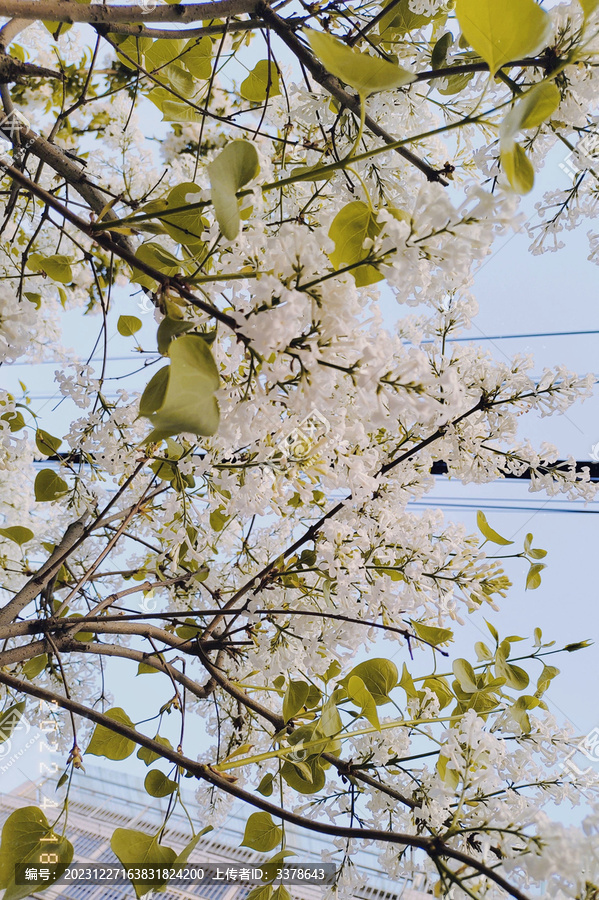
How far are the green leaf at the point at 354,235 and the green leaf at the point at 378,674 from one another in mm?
257

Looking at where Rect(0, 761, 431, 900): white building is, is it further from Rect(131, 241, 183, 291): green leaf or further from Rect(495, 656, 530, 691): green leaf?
Rect(131, 241, 183, 291): green leaf

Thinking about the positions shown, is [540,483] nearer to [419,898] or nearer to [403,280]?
[403,280]

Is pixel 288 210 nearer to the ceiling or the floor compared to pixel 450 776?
nearer to the ceiling

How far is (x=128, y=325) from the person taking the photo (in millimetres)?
513

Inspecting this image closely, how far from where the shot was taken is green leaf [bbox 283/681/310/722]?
34cm

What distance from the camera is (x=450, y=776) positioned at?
288 mm

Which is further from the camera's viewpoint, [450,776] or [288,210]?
[288,210]

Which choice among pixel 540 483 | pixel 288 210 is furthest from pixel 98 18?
pixel 540 483

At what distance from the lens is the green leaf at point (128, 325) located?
51 cm

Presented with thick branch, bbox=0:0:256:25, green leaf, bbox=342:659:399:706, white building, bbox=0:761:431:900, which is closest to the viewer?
thick branch, bbox=0:0:256:25

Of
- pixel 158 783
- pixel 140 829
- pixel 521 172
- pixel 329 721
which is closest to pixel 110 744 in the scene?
pixel 158 783

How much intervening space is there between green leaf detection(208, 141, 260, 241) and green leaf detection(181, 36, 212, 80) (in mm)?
322

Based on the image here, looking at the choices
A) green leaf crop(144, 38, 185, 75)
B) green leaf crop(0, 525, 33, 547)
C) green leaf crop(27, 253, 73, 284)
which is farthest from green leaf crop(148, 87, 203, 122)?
green leaf crop(0, 525, 33, 547)

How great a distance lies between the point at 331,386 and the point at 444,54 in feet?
0.89
